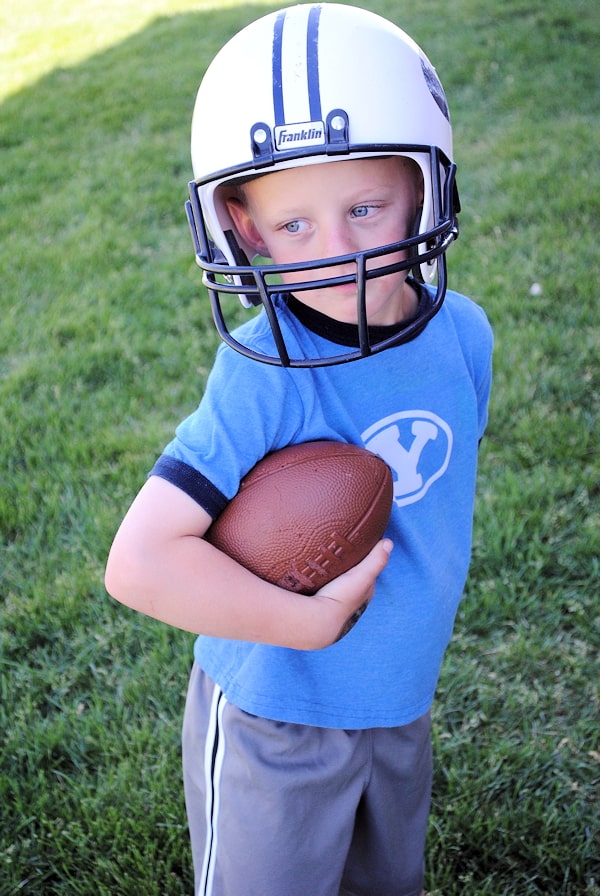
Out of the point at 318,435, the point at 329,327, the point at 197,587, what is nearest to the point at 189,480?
the point at 197,587

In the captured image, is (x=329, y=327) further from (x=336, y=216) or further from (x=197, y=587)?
(x=197, y=587)

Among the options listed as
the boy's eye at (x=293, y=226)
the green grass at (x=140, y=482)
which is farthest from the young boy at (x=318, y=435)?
the green grass at (x=140, y=482)

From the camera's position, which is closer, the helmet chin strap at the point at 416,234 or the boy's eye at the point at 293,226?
the boy's eye at the point at 293,226

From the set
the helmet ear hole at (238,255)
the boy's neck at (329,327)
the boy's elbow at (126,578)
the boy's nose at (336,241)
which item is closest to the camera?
the boy's elbow at (126,578)

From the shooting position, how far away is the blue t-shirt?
156 cm

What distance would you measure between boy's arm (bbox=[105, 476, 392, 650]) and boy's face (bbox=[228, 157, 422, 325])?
478mm

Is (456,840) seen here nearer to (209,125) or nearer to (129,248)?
(209,125)

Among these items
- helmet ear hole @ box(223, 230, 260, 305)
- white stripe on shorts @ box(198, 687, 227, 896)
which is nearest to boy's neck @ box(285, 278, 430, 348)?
helmet ear hole @ box(223, 230, 260, 305)

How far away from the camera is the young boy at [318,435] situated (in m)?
1.46

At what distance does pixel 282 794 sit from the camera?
1.62 metres

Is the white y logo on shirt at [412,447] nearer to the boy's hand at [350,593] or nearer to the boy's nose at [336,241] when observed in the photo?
the boy's hand at [350,593]

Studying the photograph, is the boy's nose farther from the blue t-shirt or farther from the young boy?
the blue t-shirt

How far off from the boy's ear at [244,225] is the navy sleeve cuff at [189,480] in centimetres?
56

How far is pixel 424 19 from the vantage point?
26.8 ft
